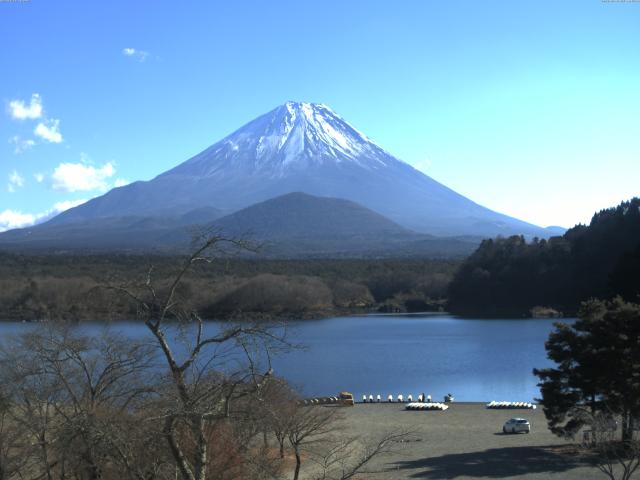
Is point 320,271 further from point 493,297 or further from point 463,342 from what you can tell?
point 463,342

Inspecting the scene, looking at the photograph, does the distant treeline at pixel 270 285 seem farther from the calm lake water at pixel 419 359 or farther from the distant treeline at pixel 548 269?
the calm lake water at pixel 419 359

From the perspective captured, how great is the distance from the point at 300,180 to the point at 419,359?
363 ft

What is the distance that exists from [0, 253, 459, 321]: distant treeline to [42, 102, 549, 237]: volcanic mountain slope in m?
65.5

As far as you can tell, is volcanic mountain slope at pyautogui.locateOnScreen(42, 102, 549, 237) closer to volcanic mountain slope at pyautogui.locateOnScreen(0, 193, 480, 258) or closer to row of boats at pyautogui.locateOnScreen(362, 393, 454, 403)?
volcanic mountain slope at pyautogui.locateOnScreen(0, 193, 480, 258)

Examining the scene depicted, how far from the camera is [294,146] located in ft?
488

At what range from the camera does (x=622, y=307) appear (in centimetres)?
1311

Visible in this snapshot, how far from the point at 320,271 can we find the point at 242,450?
5602cm

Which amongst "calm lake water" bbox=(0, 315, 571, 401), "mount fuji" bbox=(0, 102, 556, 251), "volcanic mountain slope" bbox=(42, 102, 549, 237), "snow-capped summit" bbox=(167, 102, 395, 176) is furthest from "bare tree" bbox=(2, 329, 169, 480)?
"snow-capped summit" bbox=(167, 102, 395, 176)

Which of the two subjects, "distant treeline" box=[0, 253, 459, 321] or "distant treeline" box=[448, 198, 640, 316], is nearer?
"distant treeline" box=[0, 253, 459, 321]

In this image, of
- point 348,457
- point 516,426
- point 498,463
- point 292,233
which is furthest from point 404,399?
point 292,233

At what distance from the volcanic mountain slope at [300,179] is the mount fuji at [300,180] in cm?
17

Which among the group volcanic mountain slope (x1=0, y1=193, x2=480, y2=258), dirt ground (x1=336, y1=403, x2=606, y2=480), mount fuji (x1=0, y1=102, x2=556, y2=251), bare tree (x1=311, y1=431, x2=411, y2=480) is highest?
mount fuji (x1=0, y1=102, x2=556, y2=251)

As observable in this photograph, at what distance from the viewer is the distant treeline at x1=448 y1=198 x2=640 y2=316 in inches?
1850

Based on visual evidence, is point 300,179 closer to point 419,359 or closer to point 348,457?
point 419,359
